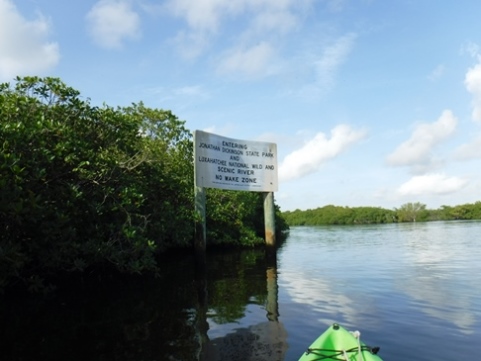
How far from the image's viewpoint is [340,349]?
6004 millimetres

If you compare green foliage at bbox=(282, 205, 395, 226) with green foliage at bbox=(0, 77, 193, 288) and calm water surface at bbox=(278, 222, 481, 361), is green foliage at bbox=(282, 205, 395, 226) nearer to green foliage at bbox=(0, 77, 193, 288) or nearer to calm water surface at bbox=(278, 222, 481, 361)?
calm water surface at bbox=(278, 222, 481, 361)

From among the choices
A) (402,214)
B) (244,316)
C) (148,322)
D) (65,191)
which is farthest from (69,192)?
(402,214)

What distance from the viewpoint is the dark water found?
7.64m

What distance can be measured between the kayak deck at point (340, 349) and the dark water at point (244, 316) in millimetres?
1186

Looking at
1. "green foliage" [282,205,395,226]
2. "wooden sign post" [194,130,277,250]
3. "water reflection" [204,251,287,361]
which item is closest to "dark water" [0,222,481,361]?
"water reflection" [204,251,287,361]

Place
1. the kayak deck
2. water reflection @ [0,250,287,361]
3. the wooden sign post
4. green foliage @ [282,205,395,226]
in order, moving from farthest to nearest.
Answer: green foliage @ [282,205,395,226] < the wooden sign post < water reflection @ [0,250,287,361] < the kayak deck

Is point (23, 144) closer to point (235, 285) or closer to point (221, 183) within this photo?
point (235, 285)

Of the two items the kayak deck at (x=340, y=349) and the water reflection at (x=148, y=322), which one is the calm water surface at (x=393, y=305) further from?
the kayak deck at (x=340, y=349)

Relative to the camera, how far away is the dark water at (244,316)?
7.64 metres

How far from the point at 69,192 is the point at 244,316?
6.55m

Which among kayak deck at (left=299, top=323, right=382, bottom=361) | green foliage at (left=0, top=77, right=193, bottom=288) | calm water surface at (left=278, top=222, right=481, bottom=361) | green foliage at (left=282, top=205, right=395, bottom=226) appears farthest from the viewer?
green foliage at (left=282, top=205, right=395, bottom=226)

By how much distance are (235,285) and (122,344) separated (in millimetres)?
7561

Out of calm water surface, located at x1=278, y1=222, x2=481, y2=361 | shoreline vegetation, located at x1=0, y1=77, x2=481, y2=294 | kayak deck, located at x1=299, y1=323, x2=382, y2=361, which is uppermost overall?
shoreline vegetation, located at x1=0, y1=77, x2=481, y2=294

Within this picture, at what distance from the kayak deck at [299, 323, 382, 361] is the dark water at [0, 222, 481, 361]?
1.19m
